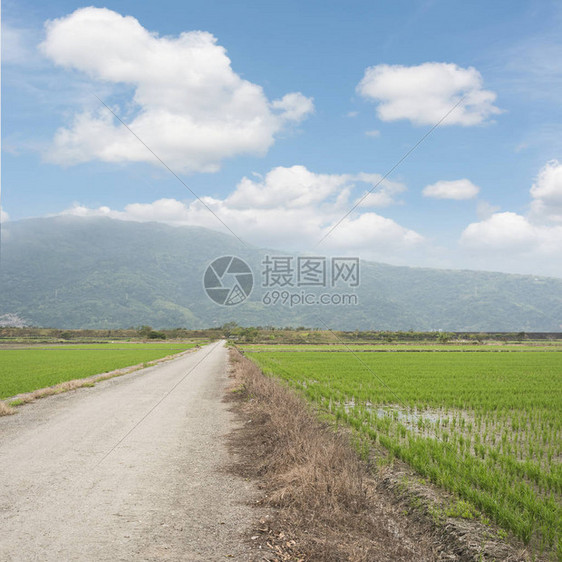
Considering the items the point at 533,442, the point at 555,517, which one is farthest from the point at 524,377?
the point at 555,517

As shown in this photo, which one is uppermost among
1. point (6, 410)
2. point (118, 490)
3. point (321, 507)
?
point (321, 507)

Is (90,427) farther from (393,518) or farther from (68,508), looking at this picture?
(393,518)

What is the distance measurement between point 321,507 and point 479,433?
23.7 feet

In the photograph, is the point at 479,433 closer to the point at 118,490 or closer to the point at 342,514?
the point at 342,514

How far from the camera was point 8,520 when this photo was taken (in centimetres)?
500

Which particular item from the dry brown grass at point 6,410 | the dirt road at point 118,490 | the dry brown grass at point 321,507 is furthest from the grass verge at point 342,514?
the dry brown grass at point 6,410

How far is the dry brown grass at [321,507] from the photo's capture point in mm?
4379

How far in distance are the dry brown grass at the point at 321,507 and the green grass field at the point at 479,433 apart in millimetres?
1192

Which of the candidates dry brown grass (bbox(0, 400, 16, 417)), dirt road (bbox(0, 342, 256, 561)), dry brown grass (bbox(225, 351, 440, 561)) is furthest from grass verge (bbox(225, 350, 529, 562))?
dry brown grass (bbox(0, 400, 16, 417))

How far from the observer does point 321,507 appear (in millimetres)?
5223

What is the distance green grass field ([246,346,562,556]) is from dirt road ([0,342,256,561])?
327 cm

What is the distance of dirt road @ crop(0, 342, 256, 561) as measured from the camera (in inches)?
175

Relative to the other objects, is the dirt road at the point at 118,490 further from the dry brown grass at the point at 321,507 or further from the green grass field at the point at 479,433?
the green grass field at the point at 479,433

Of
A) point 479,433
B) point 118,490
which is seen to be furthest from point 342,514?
point 479,433
